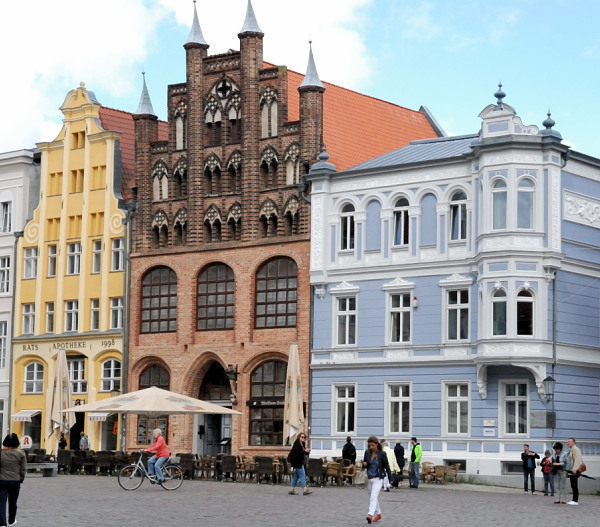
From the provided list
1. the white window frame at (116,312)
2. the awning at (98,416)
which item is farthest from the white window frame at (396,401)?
the white window frame at (116,312)

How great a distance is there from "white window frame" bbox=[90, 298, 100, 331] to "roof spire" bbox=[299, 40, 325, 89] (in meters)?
14.0

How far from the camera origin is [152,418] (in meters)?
55.1

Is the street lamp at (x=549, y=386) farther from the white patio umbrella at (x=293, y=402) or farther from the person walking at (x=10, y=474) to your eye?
the person walking at (x=10, y=474)

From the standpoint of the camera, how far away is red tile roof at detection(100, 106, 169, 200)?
192 feet

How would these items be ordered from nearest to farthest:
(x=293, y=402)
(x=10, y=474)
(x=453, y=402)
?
(x=10, y=474) → (x=293, y=402) → (x=453, y=402)

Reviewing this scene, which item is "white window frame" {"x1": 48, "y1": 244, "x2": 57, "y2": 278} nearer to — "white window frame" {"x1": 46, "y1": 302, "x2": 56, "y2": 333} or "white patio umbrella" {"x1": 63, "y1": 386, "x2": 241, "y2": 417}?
"white window frame" {"x1": 46, "y1": 302, "x2": 56, "y2": 333}

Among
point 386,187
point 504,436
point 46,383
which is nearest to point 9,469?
point 504,436

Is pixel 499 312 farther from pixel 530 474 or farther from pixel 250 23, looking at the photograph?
pixel 250 23

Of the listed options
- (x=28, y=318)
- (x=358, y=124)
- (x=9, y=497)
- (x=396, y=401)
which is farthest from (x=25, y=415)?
(x=9, y=497)

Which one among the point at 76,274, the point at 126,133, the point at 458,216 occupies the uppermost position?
the point at 126,133

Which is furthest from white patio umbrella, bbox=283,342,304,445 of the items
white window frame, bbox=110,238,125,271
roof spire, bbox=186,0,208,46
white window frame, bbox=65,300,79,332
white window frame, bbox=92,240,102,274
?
roof spire, bbox=186,0,208,46

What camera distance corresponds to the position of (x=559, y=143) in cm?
4534

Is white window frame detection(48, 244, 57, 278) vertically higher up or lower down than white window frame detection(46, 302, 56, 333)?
higher up

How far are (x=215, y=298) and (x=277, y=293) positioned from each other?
128 inches
